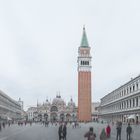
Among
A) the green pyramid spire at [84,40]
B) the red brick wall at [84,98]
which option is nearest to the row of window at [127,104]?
the red brick wall at [84,98]

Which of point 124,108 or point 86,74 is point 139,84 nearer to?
point 124,108

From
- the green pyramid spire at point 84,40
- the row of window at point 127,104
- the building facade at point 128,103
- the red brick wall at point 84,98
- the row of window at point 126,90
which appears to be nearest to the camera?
the building facade at point 128,103

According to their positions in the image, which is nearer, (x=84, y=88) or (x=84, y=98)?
(x=84, y=98)

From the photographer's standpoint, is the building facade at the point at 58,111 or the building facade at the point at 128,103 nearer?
the building facade at the point at 128,103

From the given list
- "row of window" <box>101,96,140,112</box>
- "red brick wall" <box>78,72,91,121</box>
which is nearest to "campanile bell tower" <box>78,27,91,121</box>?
"red brick wall" <box>78,72,91,121</box>

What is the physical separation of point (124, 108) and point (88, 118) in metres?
31.1

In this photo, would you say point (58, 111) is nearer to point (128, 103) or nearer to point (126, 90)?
point (126, 90)

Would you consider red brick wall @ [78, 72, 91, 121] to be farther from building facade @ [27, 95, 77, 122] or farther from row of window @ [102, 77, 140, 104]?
building facade @ [27, 95, 77, 122]

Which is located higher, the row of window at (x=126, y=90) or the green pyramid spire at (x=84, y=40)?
the green pyramid spire at (x=84, y=40)

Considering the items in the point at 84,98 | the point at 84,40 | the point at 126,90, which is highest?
the point at 84,40

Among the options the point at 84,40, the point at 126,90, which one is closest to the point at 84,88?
the point at 84,40

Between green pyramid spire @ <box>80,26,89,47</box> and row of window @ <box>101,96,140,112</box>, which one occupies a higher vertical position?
green pyramid spire @ <box>80,26,89,47</box>

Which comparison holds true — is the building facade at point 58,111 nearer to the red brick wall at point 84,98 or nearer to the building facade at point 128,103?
the red brick wall at point 84,98

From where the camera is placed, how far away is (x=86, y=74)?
444 ft
